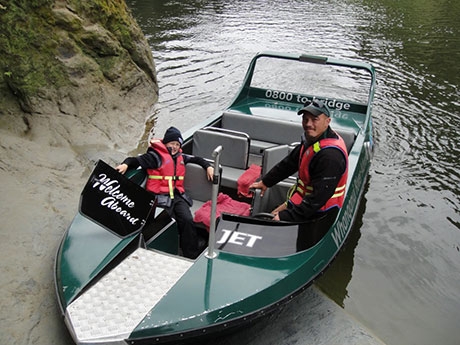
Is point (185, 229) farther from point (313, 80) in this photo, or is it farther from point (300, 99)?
point (313, 80)

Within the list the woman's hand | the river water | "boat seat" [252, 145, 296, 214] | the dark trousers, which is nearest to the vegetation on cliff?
the river water

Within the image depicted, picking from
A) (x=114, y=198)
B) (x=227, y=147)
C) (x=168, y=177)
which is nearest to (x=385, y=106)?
(x=227, y=147)

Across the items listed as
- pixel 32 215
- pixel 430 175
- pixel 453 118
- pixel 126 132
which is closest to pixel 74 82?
pixel 126 132

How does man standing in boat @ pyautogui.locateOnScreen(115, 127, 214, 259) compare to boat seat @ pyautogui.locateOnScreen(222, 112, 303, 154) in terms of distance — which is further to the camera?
boat seat @ pyautogui.locateOnScreen(222, 112, 303, 154)

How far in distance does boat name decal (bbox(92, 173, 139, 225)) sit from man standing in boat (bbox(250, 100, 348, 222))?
1.15 metres

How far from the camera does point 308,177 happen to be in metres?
3.67

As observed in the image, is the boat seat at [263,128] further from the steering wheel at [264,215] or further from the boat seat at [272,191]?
the steering wheel at [264,215]

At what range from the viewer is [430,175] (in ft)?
21.8

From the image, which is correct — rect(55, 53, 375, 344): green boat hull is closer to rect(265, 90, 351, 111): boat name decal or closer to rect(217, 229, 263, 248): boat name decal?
rect(217, 229, 263, 248): boat name decal

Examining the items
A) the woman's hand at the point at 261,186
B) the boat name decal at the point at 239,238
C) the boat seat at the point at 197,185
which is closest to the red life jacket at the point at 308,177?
the woman's hand at the point at 261,186

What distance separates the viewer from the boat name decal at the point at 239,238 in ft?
11.1

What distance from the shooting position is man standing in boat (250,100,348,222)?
3.45 metres

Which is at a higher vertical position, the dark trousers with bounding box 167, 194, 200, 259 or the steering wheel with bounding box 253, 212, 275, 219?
the steering wheel with bounding box 253, 212, 275, 219

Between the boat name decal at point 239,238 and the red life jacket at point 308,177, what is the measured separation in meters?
0.56
